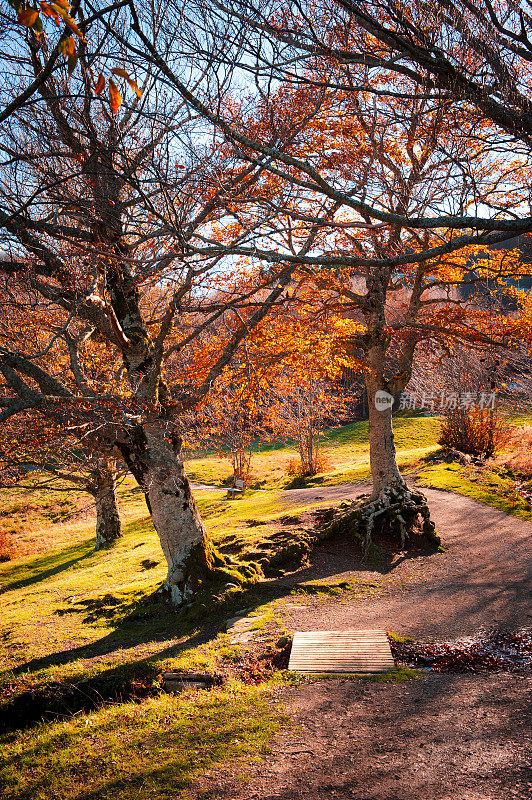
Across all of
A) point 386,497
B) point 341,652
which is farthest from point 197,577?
point 386,497

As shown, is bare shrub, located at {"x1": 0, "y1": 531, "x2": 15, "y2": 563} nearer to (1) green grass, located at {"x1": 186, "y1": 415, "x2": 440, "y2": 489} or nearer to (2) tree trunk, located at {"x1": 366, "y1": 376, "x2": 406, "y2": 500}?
(1) green grass, located at {"x1": 186, "y1": 415, "x2": 440, "y2": 489}

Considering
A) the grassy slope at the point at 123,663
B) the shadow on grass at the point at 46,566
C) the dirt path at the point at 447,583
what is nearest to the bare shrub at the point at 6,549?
the grassy slope at the point at 123,663

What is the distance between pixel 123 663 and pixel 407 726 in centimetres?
420

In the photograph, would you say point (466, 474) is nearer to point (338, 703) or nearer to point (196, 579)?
point (196, 579)

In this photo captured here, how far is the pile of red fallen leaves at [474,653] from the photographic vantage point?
218 inches

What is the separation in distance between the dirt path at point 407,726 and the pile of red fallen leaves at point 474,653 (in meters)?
0.24

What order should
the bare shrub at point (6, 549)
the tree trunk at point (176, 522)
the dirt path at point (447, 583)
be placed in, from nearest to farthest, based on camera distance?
the dirt path at point (447, 583) → the tree trunk at point (176, 522) → the bare shrub at point (6, 549)

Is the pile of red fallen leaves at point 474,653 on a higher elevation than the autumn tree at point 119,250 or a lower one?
lower

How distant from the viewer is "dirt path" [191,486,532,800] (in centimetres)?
359

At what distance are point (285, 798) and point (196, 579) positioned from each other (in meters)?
5.35

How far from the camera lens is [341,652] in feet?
19.9

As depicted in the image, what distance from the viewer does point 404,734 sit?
4242 mm

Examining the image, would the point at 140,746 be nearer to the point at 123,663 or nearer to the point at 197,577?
the point at 123,663

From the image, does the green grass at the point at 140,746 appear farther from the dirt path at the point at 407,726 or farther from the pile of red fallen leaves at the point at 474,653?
the pile of red fallen leaves at the point at 474,653
